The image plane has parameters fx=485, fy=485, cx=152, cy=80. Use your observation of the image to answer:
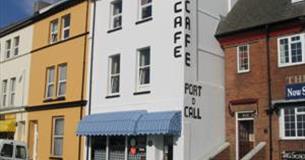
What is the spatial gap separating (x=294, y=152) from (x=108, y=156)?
31.7 feet

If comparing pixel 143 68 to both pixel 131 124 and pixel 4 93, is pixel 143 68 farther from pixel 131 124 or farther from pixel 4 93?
pixel 4 93

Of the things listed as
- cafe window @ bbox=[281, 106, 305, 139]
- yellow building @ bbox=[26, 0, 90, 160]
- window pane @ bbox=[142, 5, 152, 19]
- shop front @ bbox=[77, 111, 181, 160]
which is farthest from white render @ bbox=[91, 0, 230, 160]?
cafe window @ bbox=[281, 106, 305, 139]

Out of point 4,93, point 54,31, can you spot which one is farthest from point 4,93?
point 54,31

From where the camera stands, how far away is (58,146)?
29547 millimetres

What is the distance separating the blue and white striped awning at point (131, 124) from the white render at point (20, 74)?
8.23 metres

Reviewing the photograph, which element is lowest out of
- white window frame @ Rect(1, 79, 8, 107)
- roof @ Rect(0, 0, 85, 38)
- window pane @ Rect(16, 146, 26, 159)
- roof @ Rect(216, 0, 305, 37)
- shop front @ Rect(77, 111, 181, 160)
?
window pane @ Rect(16, 146, 26, 159)

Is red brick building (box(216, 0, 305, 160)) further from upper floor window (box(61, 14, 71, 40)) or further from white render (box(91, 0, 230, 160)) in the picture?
upper floor window (box(61, 14, 71, 40))

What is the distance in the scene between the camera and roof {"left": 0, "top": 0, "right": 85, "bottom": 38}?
102ft

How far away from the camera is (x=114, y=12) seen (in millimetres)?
27828

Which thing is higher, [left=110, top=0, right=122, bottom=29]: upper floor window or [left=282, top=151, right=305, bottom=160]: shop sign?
[left=110, top=0, right=122, bottom=29]: upper floor window

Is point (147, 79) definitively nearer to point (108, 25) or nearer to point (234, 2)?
point (108, 25)

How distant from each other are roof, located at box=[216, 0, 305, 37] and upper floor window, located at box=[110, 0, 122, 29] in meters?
5.77

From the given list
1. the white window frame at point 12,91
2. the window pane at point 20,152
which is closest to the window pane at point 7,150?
the window pane at point 20,152

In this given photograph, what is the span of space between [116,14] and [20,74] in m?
10.7
